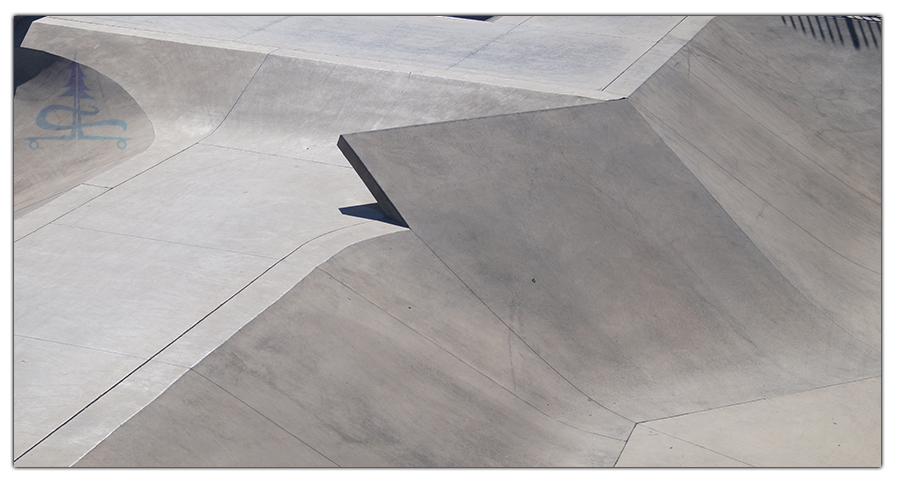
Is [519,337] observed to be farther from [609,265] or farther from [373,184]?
[373,184]

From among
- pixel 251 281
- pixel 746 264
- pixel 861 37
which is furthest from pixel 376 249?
pixel 861 37

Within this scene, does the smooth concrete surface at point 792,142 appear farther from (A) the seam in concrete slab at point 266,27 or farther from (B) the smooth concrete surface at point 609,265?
(A) the seam in concrete slab at point 266,27

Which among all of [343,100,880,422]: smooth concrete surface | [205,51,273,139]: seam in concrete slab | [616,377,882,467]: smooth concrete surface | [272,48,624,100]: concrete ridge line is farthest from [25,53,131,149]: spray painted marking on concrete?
[616,377,882,467]: smooth concrete surface

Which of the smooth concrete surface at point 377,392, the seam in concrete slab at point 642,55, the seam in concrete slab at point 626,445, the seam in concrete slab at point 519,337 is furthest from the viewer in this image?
the seam in concrete slab at point 642,55

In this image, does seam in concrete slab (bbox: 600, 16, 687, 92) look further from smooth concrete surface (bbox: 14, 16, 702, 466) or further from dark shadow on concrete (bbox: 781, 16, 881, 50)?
dark shadow on concrete (bbox: 781, 16, 881, 50)

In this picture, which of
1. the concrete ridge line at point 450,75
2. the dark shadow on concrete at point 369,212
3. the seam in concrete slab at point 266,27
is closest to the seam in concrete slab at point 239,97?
the concrete ridge line at point 450,75

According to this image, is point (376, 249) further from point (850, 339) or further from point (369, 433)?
point (850, 339)
